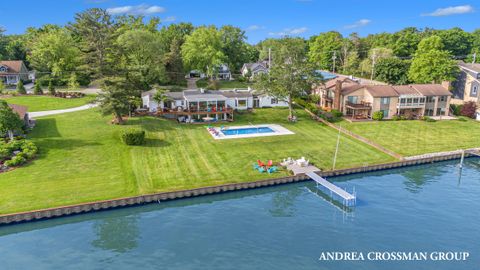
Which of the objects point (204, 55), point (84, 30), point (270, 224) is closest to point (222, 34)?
point (204, 55)

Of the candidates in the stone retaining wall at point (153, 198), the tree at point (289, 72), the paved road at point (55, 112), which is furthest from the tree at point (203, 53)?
the stone retaining wall at point (153, 198)

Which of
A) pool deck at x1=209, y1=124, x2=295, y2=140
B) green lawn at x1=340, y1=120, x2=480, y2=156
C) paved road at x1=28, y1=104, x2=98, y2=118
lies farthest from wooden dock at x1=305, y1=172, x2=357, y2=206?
paved road at x1=28, y1=104, x2=98, y2=118

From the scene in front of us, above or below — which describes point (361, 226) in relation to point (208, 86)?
below

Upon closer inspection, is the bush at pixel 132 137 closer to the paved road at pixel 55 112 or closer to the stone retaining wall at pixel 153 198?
the stone retaining wall at pixel 153 198

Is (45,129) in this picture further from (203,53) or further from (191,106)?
(203,53)

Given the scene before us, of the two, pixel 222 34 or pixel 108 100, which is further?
pixel 222 34

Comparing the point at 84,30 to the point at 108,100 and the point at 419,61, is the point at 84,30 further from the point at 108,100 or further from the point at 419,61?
the point at 419,61

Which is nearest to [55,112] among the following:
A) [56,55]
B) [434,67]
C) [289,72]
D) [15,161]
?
[15,161]
